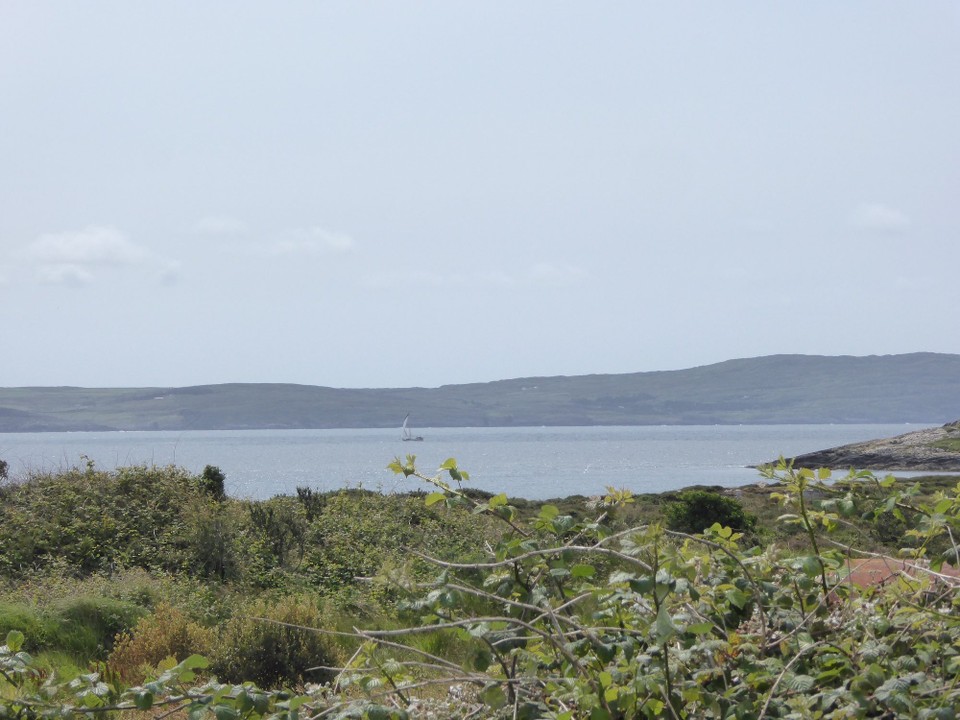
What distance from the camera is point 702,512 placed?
16.9 m

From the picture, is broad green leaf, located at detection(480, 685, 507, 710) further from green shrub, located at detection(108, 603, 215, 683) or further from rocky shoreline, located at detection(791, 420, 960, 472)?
rocky shoreline, located at detection(791, 420, 960, 472)

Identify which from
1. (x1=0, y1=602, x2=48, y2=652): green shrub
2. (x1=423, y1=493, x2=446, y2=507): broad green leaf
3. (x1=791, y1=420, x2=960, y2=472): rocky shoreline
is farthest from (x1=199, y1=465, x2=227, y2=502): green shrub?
(x1=791, y1=420, x2=960, y2=472): rocky shoreline

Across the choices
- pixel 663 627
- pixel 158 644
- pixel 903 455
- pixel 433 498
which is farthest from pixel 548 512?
pixel 903 455

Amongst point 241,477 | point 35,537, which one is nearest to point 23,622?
point 35,537

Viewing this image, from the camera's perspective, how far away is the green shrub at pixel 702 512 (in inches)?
651

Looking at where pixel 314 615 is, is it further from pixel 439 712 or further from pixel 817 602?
pixel 817 602

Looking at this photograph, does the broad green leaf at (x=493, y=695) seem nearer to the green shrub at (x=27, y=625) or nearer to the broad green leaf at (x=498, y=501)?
the broad green leaf at (x=498, y=501)

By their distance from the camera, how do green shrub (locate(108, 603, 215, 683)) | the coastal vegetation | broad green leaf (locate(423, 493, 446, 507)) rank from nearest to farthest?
the coastal vegetation < broad green leaf (locate(423, 493, 446, 507)) < green shrub (locate(108, 603, 215, 683))

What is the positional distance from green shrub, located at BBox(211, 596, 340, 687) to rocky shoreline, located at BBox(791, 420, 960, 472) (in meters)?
45.8

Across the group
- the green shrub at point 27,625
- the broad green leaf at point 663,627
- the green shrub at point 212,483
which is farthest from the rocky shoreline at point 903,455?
the broad green leaf at point 663,627

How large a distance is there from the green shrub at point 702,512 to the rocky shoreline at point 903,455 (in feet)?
115

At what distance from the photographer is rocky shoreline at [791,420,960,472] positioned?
177 ft

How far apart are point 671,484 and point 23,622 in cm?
4962

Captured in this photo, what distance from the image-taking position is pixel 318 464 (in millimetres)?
90250
